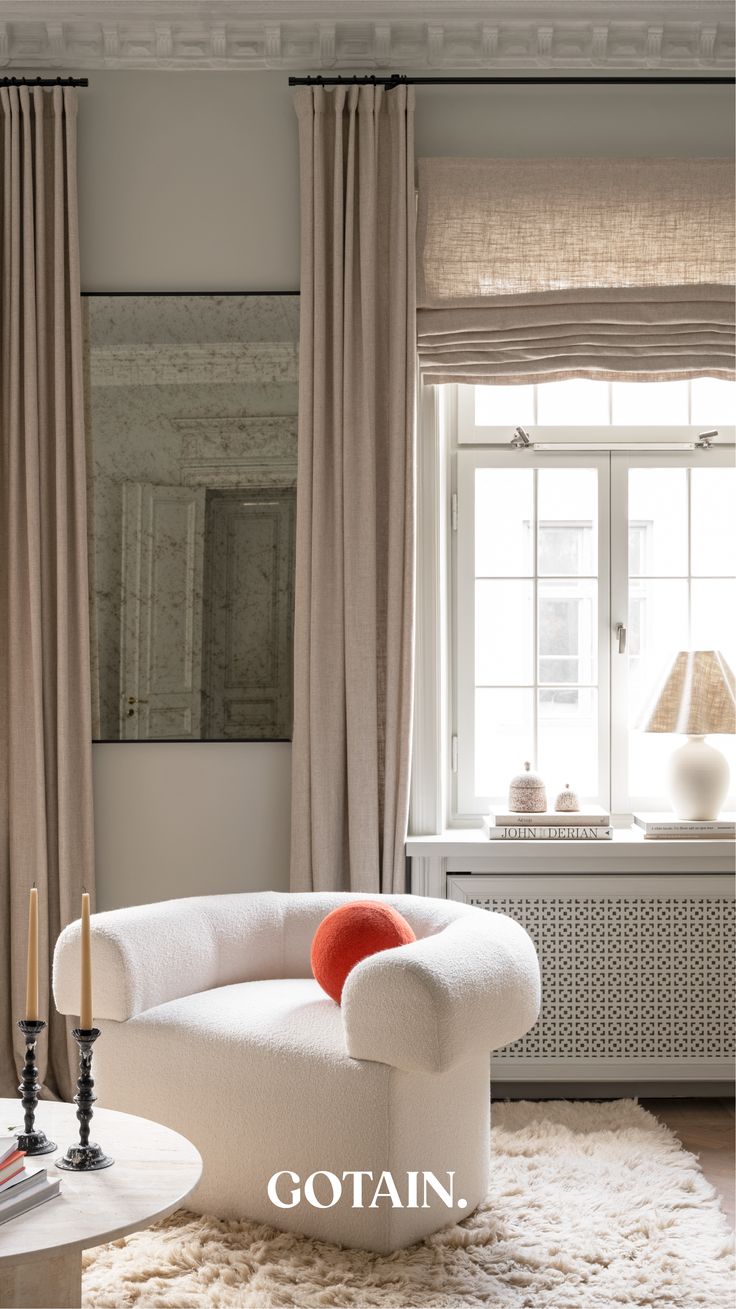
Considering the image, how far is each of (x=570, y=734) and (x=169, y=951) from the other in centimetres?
147

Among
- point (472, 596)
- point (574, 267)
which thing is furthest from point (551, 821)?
point (574, 267)

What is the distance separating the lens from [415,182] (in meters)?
3.24

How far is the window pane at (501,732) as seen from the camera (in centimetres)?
345

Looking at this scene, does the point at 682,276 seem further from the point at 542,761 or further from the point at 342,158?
the point at 542,761

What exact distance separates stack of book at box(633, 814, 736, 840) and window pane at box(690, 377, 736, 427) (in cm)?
119

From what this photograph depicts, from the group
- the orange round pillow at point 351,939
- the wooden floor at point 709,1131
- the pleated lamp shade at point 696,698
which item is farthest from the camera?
the pleated lamp shade at point 696,698

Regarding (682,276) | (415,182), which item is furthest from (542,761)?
(415,182)

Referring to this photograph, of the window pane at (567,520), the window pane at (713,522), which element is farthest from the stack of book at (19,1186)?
the window pane at (713,522)

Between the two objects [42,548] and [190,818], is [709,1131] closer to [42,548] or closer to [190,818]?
[190,818]

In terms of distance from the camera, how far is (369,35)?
3219mm

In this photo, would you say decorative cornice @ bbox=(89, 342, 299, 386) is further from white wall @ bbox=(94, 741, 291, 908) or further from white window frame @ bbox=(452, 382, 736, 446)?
white wall @ bbox=(94, 741, 291, 908)

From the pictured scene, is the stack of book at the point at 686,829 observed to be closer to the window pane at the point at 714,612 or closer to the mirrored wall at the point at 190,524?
the window pane at the point at 714,612

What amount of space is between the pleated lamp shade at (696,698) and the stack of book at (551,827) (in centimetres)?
30

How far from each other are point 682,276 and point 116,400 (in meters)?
1.64
